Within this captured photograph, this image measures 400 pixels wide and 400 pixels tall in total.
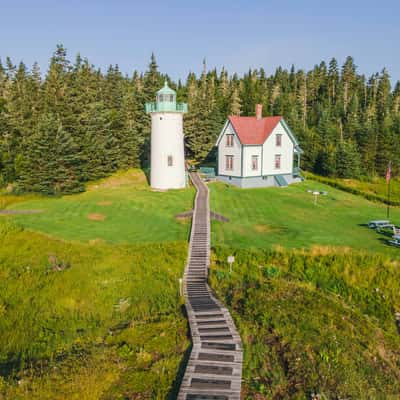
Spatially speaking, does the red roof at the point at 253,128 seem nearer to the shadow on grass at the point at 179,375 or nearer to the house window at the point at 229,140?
the house window at the point at 229,140

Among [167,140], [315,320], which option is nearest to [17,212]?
[167,140]

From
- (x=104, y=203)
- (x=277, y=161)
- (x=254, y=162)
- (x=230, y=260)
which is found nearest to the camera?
(x=230, y=260)

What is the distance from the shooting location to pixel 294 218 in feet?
107

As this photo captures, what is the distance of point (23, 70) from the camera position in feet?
226

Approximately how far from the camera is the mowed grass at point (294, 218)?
1032 inches

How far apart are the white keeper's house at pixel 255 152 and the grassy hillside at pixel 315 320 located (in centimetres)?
2050

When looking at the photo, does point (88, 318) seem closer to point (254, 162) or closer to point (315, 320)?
point (315, 320)

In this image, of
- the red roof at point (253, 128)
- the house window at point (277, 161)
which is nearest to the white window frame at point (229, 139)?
the red roof at point (253, 128)

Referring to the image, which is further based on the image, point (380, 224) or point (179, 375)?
point (380, 224)

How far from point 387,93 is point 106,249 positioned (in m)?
90.9

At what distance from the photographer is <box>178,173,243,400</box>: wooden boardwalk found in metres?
11.8

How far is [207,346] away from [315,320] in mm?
5148

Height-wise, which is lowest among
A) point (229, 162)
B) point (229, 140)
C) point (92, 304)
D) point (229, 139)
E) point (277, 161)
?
point (92, 304)

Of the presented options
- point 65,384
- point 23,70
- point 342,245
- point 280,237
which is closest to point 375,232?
point 342,245
